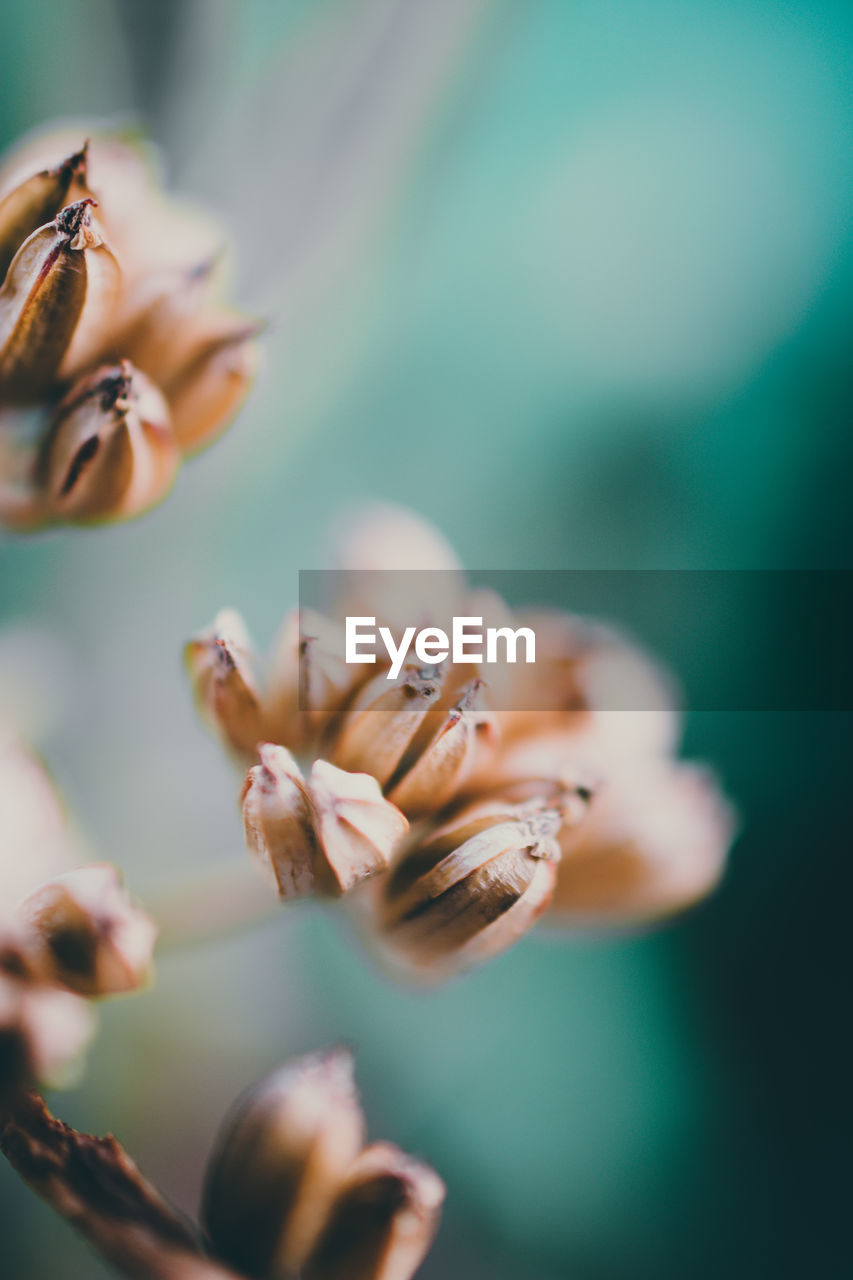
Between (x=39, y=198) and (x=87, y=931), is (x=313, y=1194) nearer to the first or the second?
(x=87, y=931)

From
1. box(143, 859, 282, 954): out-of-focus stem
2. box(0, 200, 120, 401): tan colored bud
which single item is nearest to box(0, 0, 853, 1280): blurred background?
box(143, 859, 282, 954): out-of-focus stem

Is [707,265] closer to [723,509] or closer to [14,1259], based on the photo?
[723,509]

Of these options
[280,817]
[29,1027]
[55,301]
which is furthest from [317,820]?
[55,301]

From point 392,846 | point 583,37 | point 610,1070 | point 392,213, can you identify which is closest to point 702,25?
point 583,37

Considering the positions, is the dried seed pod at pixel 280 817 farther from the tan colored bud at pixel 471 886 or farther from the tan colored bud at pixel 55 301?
the tan colored bud at pixel 55 301

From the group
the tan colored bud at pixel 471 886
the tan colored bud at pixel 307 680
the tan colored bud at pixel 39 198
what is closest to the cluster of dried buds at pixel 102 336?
the tan colored bud at pixel 39 198

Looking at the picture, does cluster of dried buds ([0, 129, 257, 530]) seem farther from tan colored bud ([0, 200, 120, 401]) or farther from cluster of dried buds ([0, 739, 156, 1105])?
cluster of dried buds ([0, 739, 156, 1105])
